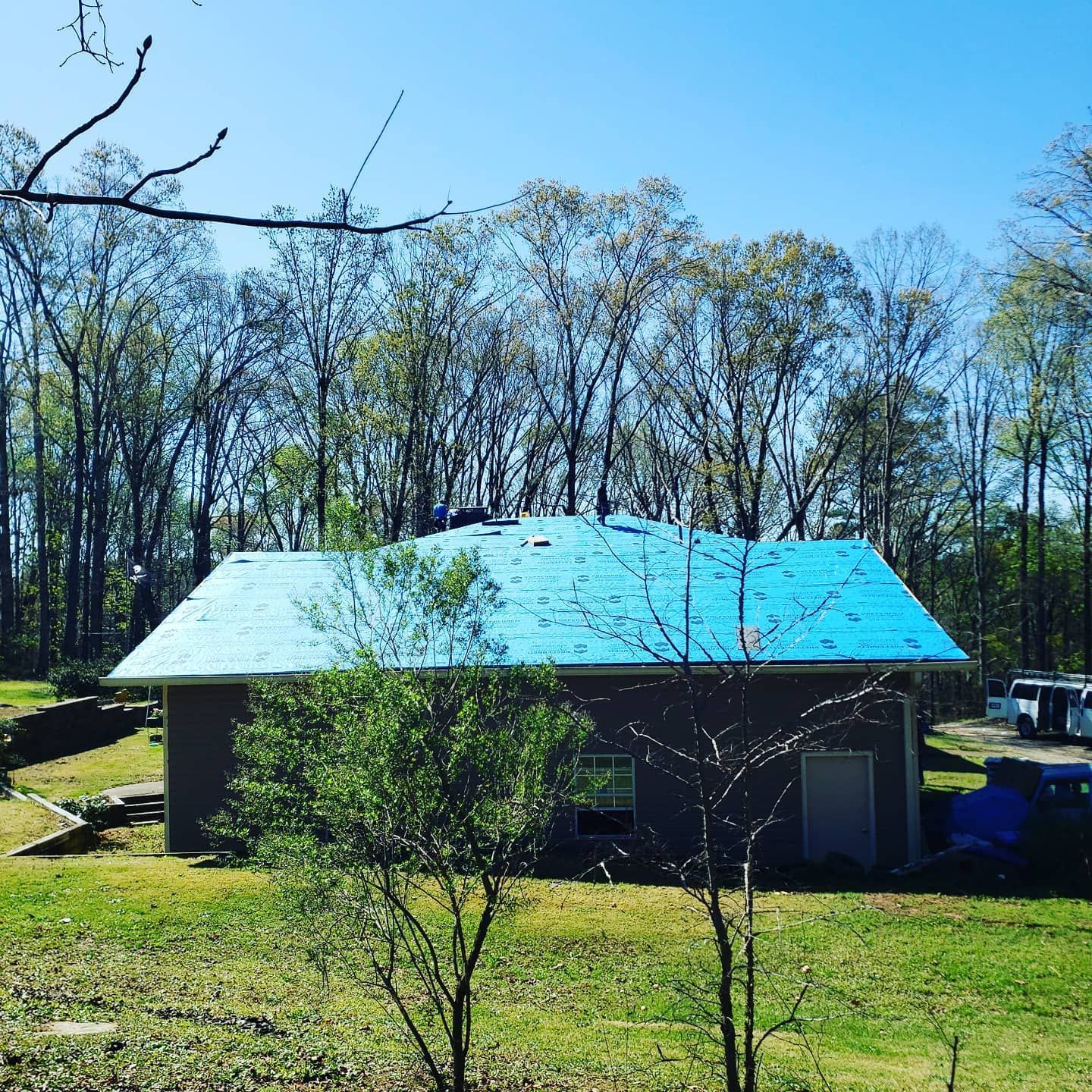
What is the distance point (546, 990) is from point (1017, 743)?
29.0 meters

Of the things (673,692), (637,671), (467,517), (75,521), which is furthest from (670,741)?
(75,521)

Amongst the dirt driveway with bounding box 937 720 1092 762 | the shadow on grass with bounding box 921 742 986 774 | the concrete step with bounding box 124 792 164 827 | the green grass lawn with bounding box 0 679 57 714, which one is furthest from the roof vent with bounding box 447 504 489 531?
the dirt driveway with bounding box 937 720 1092 762

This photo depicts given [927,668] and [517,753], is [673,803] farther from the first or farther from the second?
[517,753]

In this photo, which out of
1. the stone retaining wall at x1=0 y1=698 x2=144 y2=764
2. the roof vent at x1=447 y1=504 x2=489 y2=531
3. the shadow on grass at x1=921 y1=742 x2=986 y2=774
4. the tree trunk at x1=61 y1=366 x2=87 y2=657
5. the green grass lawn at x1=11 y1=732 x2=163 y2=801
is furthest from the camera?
the tree trunk at x1=61 y1=366 x2=87 y2=657

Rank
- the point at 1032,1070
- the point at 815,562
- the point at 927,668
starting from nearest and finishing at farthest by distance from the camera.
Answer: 1. the point at 1032,1070
2. the point at 927,668
3. the point at 815,562

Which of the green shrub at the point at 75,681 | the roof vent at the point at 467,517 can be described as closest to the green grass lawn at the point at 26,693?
the green shrub at the point at 75,681

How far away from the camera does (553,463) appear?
47.1 meters

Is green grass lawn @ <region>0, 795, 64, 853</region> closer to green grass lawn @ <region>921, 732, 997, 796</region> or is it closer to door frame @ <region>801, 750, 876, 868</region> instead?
door frame @ <region>801, 750, 876, 868</region>

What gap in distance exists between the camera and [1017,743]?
3459 cm

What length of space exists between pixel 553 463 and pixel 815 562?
27.7 metres

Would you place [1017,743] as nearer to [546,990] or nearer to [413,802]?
[546,990]

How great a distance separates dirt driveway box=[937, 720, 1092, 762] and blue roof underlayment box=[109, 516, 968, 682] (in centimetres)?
1137

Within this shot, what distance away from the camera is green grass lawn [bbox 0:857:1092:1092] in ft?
24.6

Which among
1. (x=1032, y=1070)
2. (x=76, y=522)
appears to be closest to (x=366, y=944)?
(x=1032, y=1070)
